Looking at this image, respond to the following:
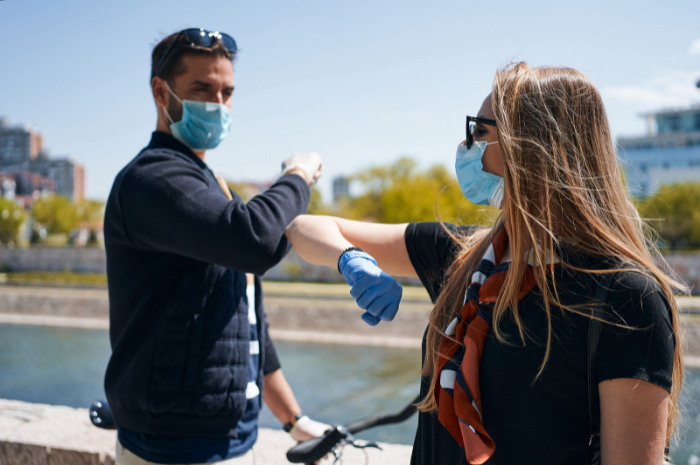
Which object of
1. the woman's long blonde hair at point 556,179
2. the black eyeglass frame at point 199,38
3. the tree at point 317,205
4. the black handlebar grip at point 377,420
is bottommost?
the tree at point 317,205

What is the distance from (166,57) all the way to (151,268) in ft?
2.59

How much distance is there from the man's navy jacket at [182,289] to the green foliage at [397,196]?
3308cm

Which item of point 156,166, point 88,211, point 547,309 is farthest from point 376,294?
point 88,211

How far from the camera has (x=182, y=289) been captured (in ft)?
5.64

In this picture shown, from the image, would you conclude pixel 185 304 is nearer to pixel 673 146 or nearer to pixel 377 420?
pixel 377 420

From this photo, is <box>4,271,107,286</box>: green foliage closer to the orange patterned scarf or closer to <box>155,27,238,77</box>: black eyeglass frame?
<box>155,27,238,77</box>: black eyeglass frame

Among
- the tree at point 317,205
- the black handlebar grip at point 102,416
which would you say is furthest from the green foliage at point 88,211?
the black handlebar grip at point 102,416

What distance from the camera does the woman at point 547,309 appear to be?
1.13 metres

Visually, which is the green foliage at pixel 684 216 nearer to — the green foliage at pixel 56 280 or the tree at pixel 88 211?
the green foliage at pixel 56 280

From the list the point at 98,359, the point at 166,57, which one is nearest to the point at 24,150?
the point at 98,359

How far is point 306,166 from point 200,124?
459 mm

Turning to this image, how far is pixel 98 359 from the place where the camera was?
55.1 feet

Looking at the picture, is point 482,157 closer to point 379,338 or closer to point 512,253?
point 512,253

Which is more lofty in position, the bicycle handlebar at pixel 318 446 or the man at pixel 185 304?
the man at pixel 185 304
